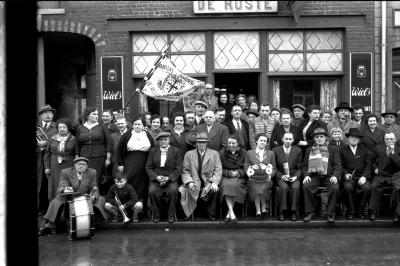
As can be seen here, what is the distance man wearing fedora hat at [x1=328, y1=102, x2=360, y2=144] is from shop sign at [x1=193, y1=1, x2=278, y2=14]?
11.4 ft

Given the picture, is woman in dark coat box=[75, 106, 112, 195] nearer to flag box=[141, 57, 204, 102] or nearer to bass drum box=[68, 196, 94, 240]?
bass drum box=[68, 196, 94, 240]

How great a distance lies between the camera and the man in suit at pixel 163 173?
9.34 m

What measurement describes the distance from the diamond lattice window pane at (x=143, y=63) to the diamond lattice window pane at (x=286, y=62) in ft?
9.06

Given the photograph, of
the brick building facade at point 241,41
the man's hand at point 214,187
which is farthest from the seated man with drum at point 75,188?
the brick building facade at point 241,41

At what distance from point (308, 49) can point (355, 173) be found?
14.1 feet

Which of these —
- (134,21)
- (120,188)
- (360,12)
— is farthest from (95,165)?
(360,12)

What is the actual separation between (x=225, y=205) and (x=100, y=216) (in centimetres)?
221

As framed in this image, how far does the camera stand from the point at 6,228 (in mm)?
2184

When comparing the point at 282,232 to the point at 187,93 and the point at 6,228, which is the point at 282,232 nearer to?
the point at 187,93

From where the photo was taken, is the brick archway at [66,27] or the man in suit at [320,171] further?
the brick archway at [66,27]

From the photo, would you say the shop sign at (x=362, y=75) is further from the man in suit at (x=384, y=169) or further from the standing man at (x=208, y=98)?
the standing man at (x=208, y=98)

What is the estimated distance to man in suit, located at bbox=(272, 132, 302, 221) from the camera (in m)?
9.31

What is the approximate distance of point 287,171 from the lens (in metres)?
9.56

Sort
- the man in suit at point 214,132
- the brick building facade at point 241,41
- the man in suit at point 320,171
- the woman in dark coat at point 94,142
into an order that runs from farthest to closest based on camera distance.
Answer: the brick building facade at point 241,41 → the man in suit at point 214,132 → the woman in dark coat at point 94,142 → the man in suit at point 320,171
